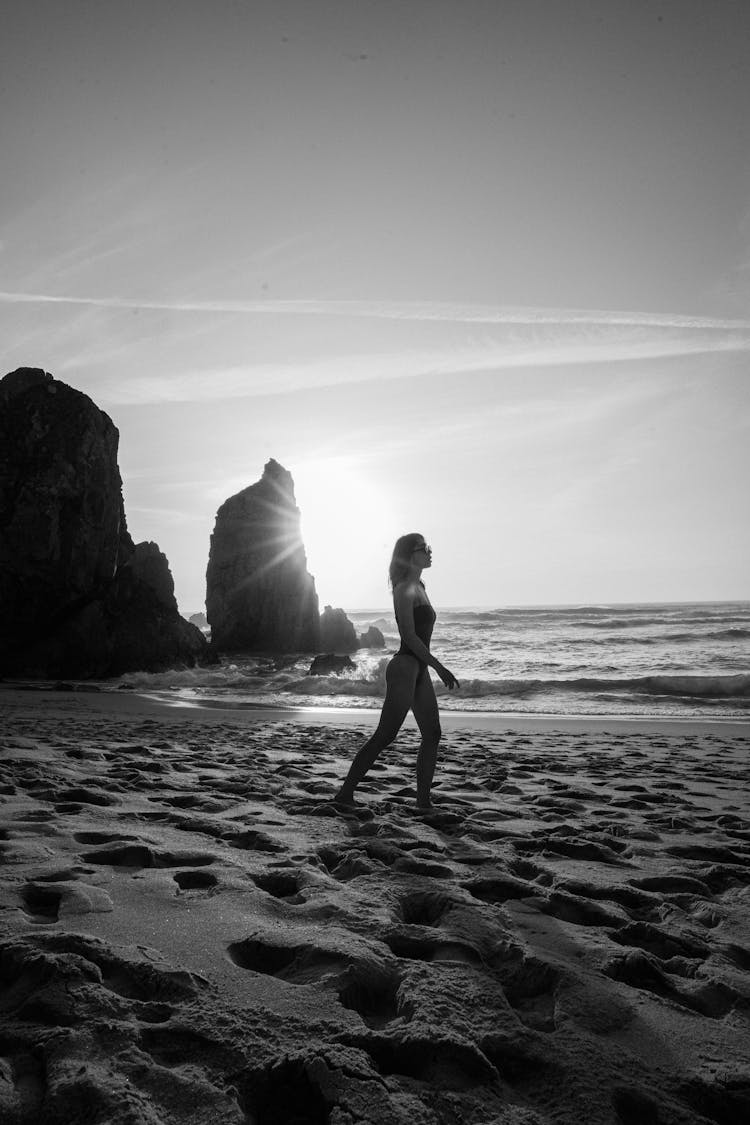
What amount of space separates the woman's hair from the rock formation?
1954 centimetres

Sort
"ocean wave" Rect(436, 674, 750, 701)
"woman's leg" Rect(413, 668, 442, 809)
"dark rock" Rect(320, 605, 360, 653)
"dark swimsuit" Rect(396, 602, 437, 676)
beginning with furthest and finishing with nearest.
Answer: "dark rock" Rect(320, 605, 360, 653)
"ocean wave" Rect(436, 674, 750, 701)
"dark swimsuit" Rect(396, 602, 437, 676)
"woman's leg" Rect(413, 668, 442, 809)

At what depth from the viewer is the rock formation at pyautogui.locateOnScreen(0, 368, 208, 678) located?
2139 cm

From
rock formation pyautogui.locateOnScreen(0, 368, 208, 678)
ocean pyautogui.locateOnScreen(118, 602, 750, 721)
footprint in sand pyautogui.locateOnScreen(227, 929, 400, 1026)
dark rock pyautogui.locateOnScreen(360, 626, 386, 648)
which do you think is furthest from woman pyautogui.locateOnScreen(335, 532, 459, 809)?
dark rock pyautogui.locateOnScreen(360, 626, 386, 648)

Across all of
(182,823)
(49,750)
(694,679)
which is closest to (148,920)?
(182,823)

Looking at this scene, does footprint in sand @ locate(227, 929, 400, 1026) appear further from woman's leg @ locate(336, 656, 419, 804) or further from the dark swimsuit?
the dark swimsuit

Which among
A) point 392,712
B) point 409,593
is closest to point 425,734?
point 392,712

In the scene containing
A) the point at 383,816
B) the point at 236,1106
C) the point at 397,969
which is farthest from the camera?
the point at 383,816

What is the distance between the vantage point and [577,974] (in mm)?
2357

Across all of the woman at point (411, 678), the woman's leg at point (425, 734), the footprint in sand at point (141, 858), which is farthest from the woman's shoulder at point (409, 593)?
the footprint in sand at point (141, 858)

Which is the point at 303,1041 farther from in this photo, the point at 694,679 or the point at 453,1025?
the point at 694,679

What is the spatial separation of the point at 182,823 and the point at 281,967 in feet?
6.76

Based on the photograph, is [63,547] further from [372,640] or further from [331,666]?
[372,640]

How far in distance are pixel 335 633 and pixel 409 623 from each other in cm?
3483

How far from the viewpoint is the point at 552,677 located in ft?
71.7
